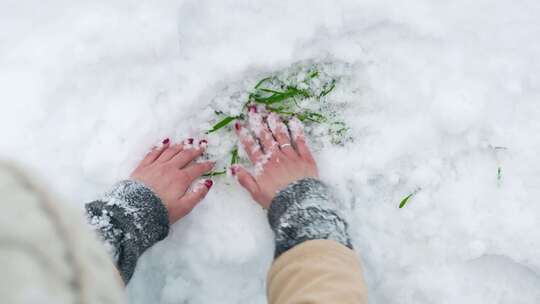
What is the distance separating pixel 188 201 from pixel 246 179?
0.51ft

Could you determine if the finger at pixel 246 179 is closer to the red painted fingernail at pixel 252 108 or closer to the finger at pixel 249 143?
the finger at pixel 249 143

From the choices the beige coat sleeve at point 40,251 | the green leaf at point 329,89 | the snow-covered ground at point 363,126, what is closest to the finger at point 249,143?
the snow-covered ground at point 363,126

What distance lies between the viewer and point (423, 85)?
133cm

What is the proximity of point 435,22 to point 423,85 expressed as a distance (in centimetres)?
16

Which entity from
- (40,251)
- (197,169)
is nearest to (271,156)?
(197,169)

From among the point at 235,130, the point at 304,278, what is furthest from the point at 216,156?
the point at 304,278

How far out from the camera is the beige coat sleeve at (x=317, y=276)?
3.47ft

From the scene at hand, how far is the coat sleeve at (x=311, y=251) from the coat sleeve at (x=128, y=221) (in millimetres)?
281

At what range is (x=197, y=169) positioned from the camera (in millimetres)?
1370

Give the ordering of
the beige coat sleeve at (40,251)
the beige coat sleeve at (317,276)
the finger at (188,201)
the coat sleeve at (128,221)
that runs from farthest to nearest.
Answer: the finger at (188,201)
the coat sleeve at (128,221)
the beige coat sleeve at (317,276)
the beige coat sleeve at (40,251)

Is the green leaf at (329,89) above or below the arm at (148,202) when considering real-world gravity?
above

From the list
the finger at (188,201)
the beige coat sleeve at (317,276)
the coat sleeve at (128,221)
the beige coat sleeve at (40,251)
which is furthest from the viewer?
the finger at (188,201)

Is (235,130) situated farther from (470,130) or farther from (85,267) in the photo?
(85,267)

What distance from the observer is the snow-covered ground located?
4.30ft
